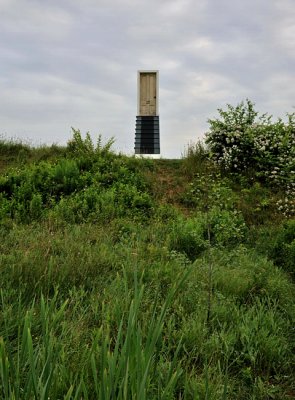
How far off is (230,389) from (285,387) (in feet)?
2.16

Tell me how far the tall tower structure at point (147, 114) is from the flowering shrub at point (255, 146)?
3885mm

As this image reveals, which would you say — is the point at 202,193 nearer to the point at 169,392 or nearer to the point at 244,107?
the point at 244,107

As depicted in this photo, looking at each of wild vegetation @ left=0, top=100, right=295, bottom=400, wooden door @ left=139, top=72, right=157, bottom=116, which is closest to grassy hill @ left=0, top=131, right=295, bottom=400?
wild vegetation @ left=0, top=100, right=295, bottom=400

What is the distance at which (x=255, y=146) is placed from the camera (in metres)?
11.2

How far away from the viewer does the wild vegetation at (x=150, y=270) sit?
1.25 m

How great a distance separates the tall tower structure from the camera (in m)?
15.9

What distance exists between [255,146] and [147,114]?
6447 millimetres

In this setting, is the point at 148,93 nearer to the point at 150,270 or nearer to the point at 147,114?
the point at 147,114

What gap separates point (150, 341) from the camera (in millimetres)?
1032

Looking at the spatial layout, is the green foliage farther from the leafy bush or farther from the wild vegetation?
the leafy bush

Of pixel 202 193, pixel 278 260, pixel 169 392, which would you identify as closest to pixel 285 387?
pixel 169 392

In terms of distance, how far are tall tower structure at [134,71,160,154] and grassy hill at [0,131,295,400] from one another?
3.51 m

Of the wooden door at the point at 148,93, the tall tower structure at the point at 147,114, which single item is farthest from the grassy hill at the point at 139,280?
the wooden door at the point at 148,93

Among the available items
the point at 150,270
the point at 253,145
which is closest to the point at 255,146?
the point at 253,145
